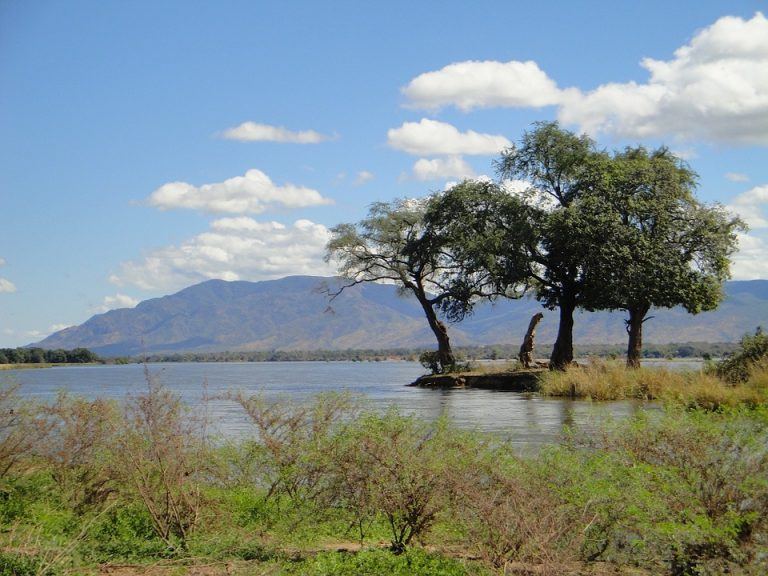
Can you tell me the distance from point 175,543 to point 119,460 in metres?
1.55

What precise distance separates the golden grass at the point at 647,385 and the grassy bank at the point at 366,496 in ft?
44.1

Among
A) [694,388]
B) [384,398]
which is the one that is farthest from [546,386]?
[694,388]

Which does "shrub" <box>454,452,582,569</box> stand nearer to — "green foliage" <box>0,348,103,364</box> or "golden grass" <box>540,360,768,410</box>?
"golden grass" <box>540,360,768,410</box>

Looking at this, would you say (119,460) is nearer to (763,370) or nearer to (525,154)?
(763,370)

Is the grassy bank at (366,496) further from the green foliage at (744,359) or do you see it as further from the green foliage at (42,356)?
the green foliage at (42,356)

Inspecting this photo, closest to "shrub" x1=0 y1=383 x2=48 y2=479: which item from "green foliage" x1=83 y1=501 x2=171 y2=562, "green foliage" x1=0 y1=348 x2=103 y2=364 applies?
"green foliage" x1=83 y1=501 x2=171 y2=562

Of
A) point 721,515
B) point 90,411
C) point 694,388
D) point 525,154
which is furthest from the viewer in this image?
point 525,154

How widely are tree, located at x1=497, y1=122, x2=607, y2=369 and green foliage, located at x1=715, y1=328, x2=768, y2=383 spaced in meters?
12.1

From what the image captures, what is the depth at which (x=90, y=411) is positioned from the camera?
12.5 m

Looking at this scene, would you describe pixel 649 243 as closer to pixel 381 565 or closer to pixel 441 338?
pixel 441 338

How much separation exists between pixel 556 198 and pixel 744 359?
17.6 m

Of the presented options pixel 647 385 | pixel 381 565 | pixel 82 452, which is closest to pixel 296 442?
pixel 381 565

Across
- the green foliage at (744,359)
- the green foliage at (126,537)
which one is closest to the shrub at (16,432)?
the green foliage at (126,537)

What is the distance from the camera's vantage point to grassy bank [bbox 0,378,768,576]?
8477 millimetres
